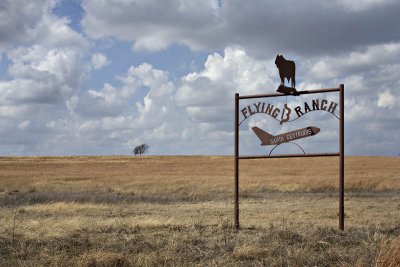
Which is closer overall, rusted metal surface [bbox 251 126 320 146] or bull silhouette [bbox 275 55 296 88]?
rusted metal surface [bbox 251 126 320 146]

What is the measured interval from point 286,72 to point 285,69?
78mm

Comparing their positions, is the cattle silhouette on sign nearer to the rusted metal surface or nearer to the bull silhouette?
the bull silhouette

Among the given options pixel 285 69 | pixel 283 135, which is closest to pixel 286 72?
pixel 285 69

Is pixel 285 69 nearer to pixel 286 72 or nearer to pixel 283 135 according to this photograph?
pixel 286 72

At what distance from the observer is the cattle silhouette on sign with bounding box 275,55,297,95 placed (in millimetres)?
13070

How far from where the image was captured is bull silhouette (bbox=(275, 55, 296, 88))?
43.0ft

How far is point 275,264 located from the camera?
Answer: 8.35m

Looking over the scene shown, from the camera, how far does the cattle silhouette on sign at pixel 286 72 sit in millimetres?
13070

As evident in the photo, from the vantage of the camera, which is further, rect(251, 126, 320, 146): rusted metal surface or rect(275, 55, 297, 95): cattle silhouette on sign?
rect(275, 55, 297, 95): cattle silhouette on sign

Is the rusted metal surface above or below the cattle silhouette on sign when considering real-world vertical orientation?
below

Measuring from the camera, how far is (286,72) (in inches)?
519

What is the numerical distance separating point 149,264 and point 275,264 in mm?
1911

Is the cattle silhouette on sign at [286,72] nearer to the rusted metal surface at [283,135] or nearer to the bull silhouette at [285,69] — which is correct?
the bull silhouette at [285,69]

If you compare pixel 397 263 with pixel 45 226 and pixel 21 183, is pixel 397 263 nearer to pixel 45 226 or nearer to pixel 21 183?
pixel 45 226
